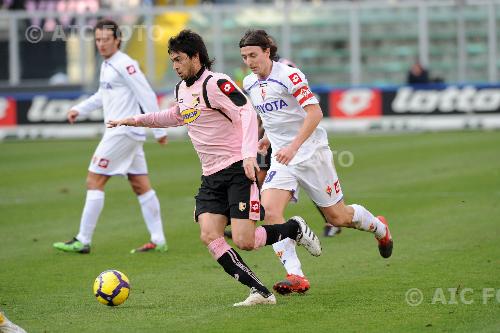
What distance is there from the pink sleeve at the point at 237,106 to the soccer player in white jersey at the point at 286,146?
0.65 meters

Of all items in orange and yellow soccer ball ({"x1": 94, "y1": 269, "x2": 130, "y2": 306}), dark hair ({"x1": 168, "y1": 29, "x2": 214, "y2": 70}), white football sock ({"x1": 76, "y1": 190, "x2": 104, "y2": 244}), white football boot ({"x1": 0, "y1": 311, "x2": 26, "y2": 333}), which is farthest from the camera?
white football sock ({"x1": 76, "y1": 190, "x2": 104, "y2": 244})

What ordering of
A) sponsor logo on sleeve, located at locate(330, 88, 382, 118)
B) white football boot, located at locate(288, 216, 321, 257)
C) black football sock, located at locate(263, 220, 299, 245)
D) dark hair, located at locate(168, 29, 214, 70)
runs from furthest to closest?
sponsor logo on sleeve, located at locate(330, 88, 382, 118) → white football boot, located at locate(288, 216, 321, 257) → black football sock, located at locate(263, 220, 299, 245) → dark hair, located at locate(168, 29, 214, 70)

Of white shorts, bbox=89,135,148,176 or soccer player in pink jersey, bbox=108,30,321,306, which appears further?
white shorts, bbox=89,135,148,176

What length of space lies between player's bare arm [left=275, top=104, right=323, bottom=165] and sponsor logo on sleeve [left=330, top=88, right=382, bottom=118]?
20.7m

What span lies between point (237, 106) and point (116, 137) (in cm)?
377

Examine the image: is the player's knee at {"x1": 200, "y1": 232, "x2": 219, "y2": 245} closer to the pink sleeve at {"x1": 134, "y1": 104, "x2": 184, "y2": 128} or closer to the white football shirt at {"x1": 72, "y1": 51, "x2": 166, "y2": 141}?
the pink sleeve at {"x1": 134, "y1": 104, "x2": 184, "y2": 128}

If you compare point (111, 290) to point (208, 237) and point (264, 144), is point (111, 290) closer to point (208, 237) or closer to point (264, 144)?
point (208, 237)

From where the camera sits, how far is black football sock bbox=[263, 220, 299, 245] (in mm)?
8469

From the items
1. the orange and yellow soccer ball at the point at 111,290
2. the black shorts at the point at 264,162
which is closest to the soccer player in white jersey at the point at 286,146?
the orange and yellow soccer ball at the point at 111,290

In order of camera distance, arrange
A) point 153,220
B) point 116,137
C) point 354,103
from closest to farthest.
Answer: point 116,137 → point 153,220 → point 354,103

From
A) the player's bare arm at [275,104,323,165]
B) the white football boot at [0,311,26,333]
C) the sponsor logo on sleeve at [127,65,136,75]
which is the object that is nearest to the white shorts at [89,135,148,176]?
the sponsor logo on sleeve at [127,65,136,75]

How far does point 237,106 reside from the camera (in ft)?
26.9

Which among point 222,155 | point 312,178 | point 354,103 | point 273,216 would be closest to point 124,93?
point 312,178

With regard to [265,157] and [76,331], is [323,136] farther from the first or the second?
[76,331]
